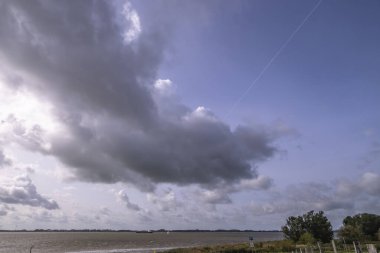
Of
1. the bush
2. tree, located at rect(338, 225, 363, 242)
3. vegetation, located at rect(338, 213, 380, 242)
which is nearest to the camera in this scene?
the bush

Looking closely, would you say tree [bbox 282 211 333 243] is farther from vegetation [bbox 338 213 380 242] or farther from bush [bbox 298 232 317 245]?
vegetation [bbox 338 213 380 242]

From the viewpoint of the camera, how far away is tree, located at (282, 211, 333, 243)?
8350 centimetres

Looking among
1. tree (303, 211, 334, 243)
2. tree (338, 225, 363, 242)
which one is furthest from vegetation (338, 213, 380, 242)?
tree (303, 211, 334, 243)

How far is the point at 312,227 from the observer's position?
84.1 m

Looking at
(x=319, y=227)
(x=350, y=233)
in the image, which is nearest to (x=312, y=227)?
(x=319, y=227)

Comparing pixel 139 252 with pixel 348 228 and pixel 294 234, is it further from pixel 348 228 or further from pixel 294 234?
pixel 348 228

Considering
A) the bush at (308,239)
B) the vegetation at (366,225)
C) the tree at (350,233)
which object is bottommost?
the bush at (308,239)

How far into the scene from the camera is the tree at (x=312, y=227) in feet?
274

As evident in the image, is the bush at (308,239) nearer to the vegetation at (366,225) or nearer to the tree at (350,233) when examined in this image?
the tree at (350,233)

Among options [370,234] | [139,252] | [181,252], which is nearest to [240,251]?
[181,252]

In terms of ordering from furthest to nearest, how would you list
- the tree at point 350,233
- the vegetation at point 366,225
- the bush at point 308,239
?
the vegetation at point 366,225, the tree at point 350,233, the bush at point 308,239

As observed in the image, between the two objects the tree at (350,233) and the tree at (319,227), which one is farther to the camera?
the tree at (350,233)

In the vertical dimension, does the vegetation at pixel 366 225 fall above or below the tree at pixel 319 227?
above

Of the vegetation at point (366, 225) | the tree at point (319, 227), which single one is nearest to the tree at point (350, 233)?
the vegetation at point (366, 225)
